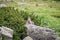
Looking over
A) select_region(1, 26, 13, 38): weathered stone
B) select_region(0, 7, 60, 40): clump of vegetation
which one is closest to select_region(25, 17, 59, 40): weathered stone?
select_region(0, 7, 60, 40): clump of vegetation

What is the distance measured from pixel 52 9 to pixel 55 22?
1.80 metres

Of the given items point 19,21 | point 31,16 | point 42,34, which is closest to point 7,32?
point 42,34

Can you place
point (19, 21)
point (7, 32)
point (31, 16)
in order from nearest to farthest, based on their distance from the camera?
point (7, 32) < point (19, 21) < point (31, 16)

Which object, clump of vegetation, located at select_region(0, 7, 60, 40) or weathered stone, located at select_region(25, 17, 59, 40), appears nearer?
weathered stone, located at select_region(25, 17, 59, 40)

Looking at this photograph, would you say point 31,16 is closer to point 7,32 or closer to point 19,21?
point 19,21

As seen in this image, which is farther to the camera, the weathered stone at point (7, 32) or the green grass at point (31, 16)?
the green grass at point (31, 16)

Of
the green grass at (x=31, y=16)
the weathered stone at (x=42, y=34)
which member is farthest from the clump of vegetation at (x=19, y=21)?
the weathered stone at (x=42, y=34)

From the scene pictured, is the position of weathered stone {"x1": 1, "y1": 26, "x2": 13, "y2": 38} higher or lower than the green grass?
higher

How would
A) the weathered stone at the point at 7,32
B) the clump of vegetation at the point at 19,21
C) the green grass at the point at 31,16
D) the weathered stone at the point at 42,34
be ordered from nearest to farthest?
the weathered stone at the point at 7,32 → the weathered stone at the point at 42,34 → the clump of vegetation at the point at 19,21 → the green grass at the point at 31,16

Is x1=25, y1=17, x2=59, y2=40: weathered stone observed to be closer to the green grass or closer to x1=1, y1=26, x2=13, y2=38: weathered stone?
the green grass

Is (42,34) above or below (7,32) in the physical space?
below

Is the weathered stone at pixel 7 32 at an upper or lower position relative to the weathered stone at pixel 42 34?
upper

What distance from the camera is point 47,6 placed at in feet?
33.9

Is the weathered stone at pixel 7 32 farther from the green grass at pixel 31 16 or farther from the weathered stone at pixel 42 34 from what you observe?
the weathered stone at pixel 42 34
